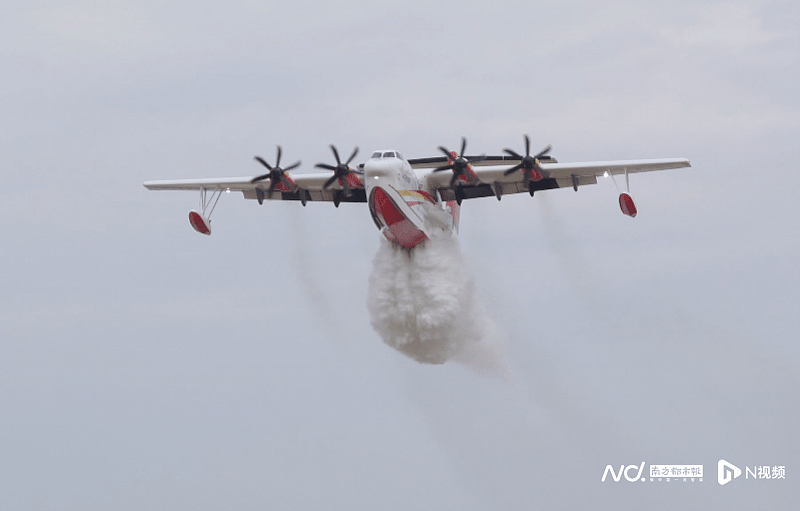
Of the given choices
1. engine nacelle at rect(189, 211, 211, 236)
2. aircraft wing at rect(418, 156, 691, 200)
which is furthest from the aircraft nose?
engine nacelle at rect(189, 211, 211, 236)

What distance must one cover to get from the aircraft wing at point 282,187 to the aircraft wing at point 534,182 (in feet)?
9.61

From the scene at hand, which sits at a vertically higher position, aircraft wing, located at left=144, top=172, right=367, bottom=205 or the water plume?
aircraft wing, located at left=144, top=172, right=367, bottom=205

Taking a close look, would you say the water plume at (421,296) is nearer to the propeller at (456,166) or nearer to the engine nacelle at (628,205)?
the propeller at (456,166)

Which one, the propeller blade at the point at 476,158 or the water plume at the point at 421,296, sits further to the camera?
the water plume at the point at 421,296

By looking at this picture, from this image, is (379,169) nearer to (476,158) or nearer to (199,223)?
(476,158)

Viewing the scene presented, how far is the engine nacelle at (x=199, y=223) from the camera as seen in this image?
117 feet

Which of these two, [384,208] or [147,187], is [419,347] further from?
[147,187]

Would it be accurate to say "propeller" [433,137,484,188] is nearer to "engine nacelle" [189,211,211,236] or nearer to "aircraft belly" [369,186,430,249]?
"aircraft belly" [369,186,430,249]

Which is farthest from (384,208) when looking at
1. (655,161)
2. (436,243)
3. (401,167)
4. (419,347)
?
(655,161)

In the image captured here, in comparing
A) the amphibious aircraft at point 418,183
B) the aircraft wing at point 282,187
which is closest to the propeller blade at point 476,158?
the amphibious aircraft at point 418,183

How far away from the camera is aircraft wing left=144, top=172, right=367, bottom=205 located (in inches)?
1441

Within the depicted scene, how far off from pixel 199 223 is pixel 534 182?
1084cm

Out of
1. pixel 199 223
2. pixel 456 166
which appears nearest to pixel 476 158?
pixel 456 166

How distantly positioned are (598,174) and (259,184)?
1123cm
